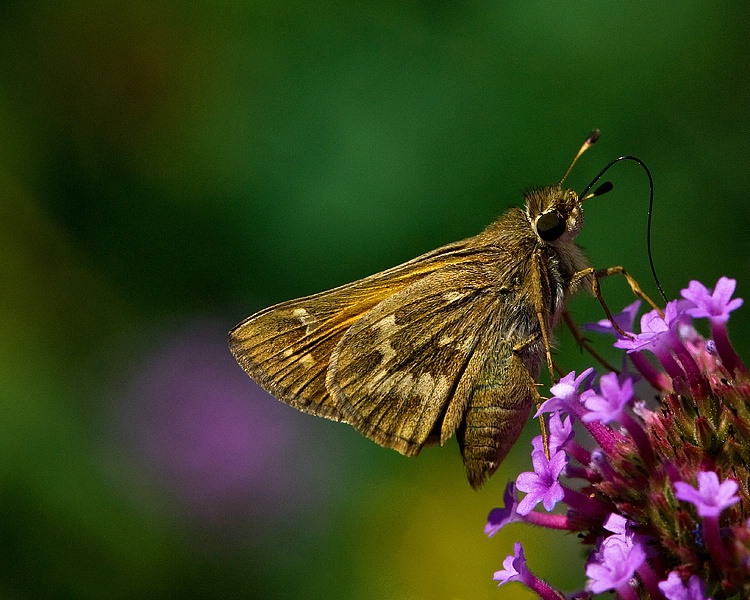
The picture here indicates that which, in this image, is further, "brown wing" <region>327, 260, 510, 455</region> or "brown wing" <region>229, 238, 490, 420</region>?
"brown wing" <region>229, 238, 490, 420</region>

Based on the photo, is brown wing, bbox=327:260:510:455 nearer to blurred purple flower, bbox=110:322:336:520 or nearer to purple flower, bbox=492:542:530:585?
purple flower, bbox=492:542:530:585

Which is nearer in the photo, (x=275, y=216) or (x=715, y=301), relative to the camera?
(x=715, y=301)

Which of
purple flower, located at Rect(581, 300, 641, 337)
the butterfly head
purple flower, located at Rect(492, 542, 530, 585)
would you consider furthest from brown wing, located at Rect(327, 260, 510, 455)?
purple flower, located at Rect(492, 542, 530, 585)

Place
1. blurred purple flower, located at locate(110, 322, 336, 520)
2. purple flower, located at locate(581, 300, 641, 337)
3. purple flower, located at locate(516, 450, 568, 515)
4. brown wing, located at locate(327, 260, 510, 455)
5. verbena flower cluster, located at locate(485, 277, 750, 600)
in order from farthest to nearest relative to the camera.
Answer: blurred purple flower, located at locate(110, 322, 336, 520)
brown wing, located at locate(327, 260, 510, 455)
purple flower, located at locate(581, 300, 641, 337)
purple flower, located at locate(516, 450, 568, 515)
verbena flower cluster, located at locate(485, 277, 750, 600)

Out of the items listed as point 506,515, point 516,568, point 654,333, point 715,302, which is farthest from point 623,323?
point 516,568

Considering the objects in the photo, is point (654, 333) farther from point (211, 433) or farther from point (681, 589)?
point (211, 433)

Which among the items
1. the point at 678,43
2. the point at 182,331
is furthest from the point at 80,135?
the point at 678,43

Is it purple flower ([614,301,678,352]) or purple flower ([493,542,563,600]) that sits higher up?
purple flower ([614,301,678,352])

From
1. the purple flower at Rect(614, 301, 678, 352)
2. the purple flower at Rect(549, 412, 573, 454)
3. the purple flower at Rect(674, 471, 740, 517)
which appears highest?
the purple flower at Rect(614, 301, 678, 352)
